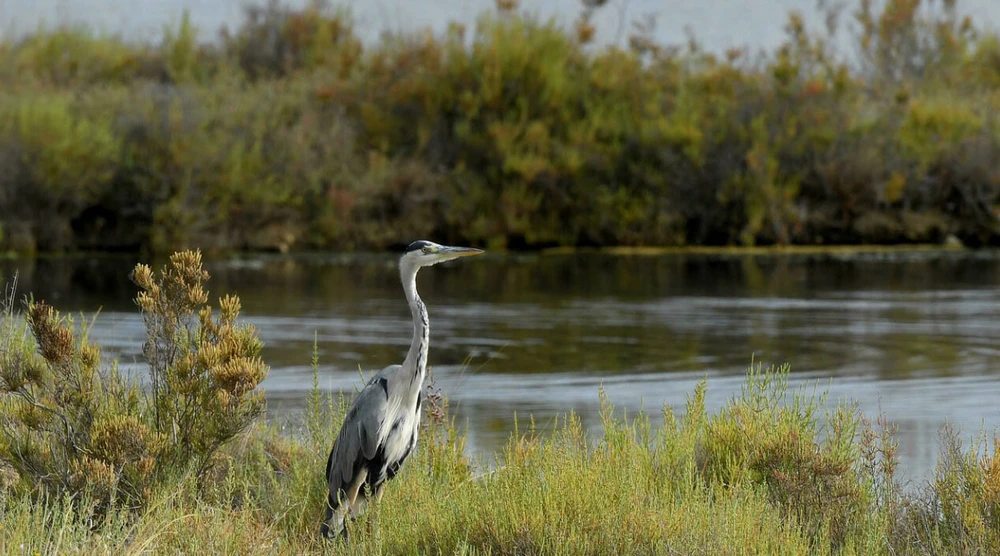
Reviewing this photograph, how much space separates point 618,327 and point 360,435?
40.4 ft

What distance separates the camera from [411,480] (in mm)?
6617

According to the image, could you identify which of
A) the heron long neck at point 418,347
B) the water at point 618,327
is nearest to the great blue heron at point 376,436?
the heron long neck at point 418,347

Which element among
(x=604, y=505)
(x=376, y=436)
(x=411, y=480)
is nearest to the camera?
(x=604, y=505)

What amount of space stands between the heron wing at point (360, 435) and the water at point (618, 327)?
2.19 m

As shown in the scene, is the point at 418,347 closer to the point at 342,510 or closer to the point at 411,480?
the point at 411,480

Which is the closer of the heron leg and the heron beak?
the heron leg

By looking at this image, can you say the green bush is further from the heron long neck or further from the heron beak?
the heron beak

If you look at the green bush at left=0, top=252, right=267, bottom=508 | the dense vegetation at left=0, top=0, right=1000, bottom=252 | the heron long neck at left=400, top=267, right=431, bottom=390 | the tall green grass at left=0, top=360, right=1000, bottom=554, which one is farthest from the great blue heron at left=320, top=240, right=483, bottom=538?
the dense vegetation at left=0, top=0, right=1000, bottom=252

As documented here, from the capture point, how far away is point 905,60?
184 ft

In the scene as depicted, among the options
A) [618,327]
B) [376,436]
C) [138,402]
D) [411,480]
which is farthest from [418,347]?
[618,327]

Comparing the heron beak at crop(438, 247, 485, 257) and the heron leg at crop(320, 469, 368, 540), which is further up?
the heron beak at crop(438, 247, 485, 257)

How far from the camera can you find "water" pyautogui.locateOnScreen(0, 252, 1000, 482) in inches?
486

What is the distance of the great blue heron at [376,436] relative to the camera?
646 centimetres

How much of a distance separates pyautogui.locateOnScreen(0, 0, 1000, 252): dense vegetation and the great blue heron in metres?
25.4
